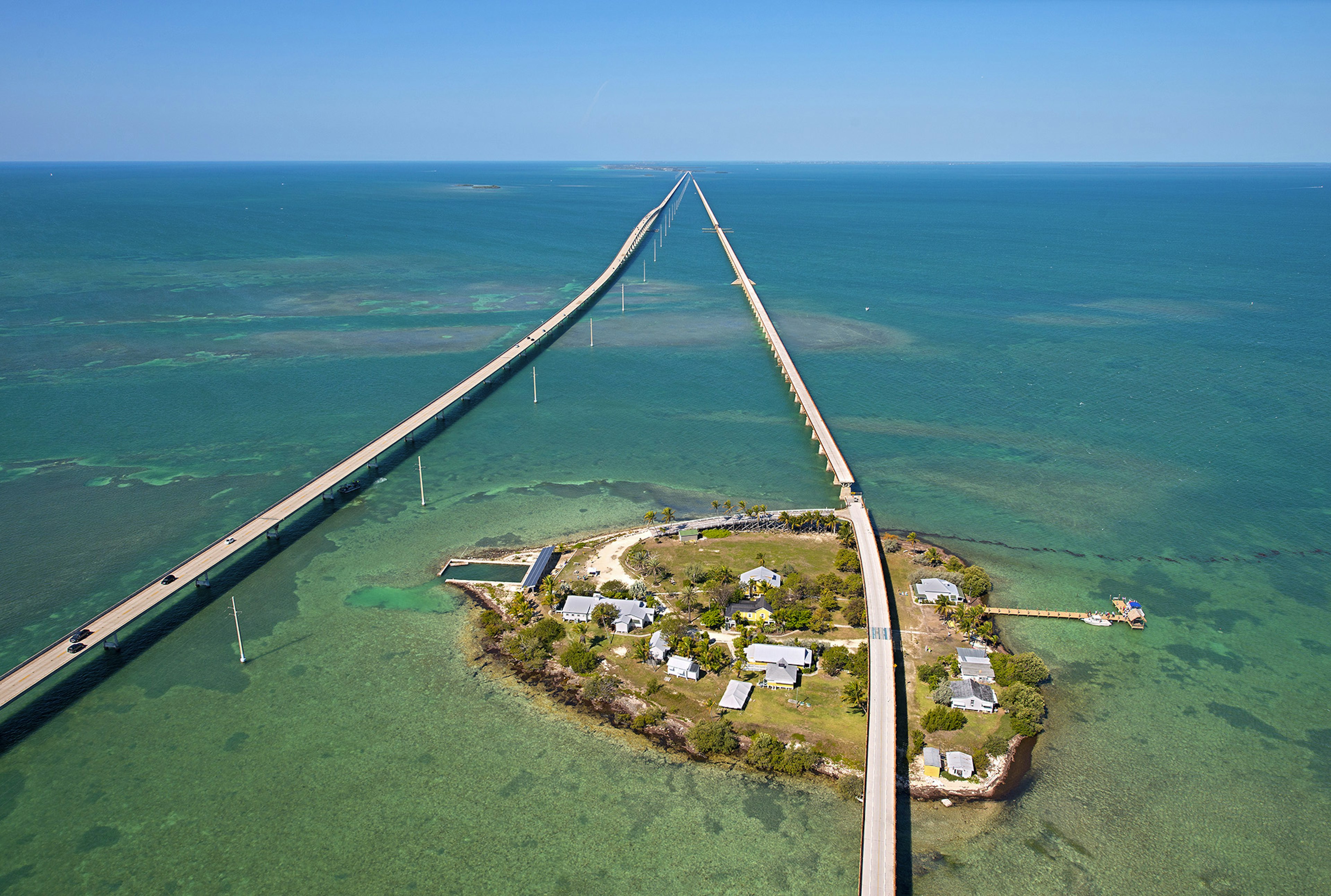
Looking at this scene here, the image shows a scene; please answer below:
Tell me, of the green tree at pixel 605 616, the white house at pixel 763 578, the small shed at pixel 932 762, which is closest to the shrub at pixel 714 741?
the small shed at pixel 932 762

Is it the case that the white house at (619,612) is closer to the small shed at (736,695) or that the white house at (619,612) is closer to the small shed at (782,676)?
the small shed at (736,695)

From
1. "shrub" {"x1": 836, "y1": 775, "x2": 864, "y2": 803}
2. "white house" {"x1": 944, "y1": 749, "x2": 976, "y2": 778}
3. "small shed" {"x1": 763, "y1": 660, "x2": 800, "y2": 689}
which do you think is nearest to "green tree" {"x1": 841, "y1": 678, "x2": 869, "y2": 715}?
"small shed" {"x1": 763, "y1": 660, "x2": 800, "y2": 689}

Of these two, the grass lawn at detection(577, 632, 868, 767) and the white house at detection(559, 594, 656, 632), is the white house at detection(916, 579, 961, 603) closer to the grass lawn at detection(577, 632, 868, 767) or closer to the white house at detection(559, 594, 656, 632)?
the grass lawn at detection(577, 632, 868, 767)

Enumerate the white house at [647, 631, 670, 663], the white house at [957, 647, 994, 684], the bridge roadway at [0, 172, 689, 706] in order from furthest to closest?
the white house at [647, 631, 670, 663] → the white house at [957, 647, 994, 684] → the bridge roadway at [0, 172, 689, 706]

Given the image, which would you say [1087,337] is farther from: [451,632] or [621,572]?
[451,632]

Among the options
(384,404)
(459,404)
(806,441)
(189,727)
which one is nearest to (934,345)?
(806,441)

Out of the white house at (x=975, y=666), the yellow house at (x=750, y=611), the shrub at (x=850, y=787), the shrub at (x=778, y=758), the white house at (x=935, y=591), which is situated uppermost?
the white house at (x=935, y=591)

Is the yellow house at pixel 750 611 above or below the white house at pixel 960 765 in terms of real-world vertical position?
above
